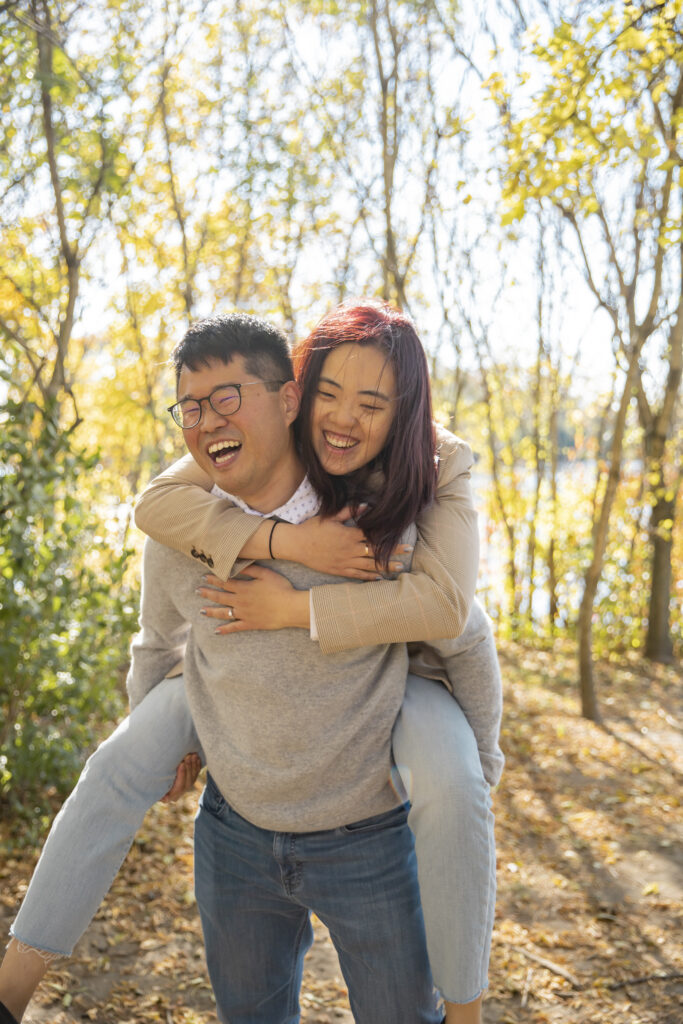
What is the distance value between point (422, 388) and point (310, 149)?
18.4 feet

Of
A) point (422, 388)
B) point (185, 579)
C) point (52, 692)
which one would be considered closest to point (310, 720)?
point (185, 579)

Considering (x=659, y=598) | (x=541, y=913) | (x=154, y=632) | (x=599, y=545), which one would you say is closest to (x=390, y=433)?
(x=154, y=632)

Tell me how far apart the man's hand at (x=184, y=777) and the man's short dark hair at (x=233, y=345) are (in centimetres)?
90

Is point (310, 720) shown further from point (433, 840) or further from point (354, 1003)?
point (354, 1003)

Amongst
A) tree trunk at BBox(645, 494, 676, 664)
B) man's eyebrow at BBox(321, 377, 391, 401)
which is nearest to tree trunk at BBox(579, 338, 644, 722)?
tree trunk at BBox(645, 494, 676, 664)

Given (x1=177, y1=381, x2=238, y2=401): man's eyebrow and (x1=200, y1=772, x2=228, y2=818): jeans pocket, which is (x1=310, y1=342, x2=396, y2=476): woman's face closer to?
(x1=177, y1=381, x2=238, y2=401): man's eyebrow

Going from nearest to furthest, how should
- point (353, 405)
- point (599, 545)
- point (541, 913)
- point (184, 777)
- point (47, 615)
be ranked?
Answer: point (353, 405) < point (184, 777) < point (47, 615) < point (541, 913) < point (599, 545)

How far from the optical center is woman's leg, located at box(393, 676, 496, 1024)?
5.09 ft

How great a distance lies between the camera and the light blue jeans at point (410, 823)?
5.12 feet

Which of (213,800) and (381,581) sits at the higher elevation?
(381,581)

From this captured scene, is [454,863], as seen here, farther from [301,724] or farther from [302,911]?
[302,911]

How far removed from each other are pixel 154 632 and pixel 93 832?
455 mm

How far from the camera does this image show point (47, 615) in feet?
10.9

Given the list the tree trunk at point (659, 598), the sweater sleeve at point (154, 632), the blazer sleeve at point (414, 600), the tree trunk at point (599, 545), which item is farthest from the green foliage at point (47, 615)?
the tree trunk at point (659, 598)
